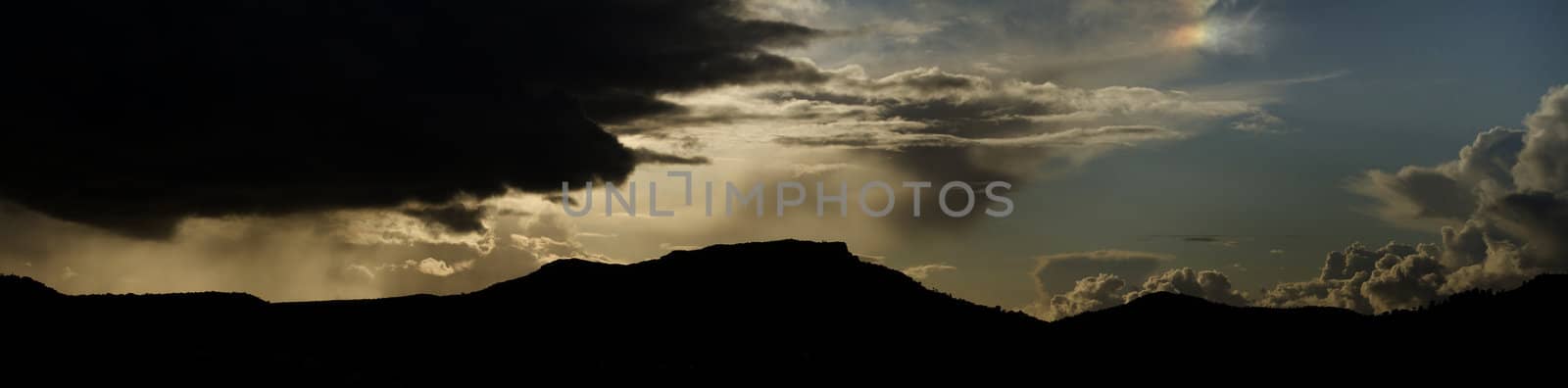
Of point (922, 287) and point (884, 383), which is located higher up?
point (922, 287)

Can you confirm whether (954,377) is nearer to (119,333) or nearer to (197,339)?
(197,339)

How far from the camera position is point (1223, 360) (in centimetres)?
8912

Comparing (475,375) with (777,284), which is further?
(777,284)

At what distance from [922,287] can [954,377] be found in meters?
40.9

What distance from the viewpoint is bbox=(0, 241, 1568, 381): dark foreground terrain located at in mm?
78312

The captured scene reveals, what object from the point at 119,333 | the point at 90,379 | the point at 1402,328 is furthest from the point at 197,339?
the point at 1402,328

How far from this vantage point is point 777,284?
391ft

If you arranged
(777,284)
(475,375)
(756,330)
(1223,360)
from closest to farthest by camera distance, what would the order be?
Result: (475,375), (1223,360), (756,330), (777,284)

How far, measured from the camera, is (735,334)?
101500 mm

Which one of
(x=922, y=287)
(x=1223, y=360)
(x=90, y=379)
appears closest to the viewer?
(x=90, y=379)

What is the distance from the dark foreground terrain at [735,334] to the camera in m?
78.3

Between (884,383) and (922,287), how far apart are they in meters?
44.0

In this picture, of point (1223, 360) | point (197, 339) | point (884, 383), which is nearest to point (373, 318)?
point (197, 339)

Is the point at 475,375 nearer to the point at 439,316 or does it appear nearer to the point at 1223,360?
the point at 439,316
